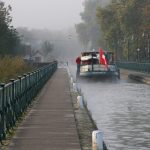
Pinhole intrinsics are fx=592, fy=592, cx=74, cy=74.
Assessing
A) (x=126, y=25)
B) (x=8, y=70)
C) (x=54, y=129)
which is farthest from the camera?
(x=126, y=25)

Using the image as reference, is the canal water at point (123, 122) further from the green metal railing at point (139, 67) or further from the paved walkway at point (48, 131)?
the green metal railing at point (139, 67)

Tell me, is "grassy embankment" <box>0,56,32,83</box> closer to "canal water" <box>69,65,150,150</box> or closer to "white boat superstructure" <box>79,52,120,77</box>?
"canal water" <box>69,65,150,150</box>

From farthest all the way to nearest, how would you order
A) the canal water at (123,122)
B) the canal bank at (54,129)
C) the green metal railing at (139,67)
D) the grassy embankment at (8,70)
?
the green metal railing at (139,67) < the grassy embankment at (8,70) < the canal water at (123,122) < the canal bank at (54,129)

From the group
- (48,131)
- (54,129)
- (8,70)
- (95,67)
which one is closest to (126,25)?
(95,67)

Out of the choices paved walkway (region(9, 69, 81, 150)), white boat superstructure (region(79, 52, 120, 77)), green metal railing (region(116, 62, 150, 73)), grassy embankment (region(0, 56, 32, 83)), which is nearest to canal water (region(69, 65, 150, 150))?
paved walkway (region(9, 69, 81, 150))

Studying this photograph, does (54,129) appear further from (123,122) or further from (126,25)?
(126,25)

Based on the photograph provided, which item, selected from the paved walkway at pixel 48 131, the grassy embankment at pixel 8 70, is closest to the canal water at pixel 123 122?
the paved walkway at pixel 48 131

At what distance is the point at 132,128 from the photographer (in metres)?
16.4

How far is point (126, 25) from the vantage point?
12238cm

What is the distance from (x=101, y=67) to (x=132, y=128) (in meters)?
33.0

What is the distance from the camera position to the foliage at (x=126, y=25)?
369 feet

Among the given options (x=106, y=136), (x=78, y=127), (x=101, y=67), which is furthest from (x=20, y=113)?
(x=101, y=67)

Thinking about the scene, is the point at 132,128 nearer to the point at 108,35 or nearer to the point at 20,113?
the point at 20,113

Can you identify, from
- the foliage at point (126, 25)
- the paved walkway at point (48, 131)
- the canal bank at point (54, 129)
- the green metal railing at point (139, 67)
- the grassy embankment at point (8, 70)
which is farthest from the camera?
the foliage at point (126, 25)
